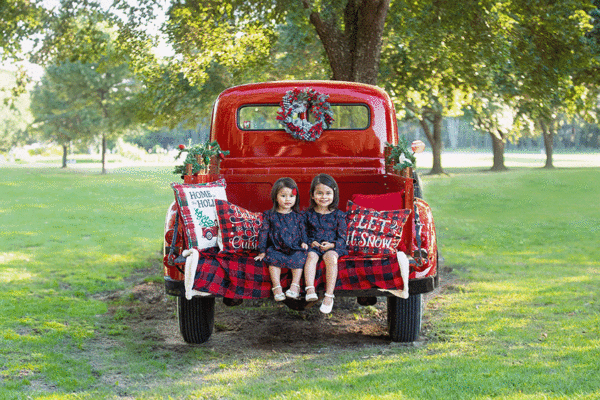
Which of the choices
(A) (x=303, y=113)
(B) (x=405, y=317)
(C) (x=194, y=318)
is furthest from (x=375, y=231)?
(A) (x=303, y=113)

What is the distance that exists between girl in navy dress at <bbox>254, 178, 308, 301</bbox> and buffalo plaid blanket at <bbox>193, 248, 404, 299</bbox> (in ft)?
0.25

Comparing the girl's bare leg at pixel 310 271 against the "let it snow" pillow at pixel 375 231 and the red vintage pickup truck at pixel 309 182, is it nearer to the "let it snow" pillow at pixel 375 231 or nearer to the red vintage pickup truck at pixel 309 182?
the red vintage pickup truck at pixel 309 182

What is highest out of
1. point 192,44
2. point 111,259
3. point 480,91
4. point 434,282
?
point 192,44

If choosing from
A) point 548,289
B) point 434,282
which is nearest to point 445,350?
point 434,282

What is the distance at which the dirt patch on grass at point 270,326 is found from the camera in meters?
5.71

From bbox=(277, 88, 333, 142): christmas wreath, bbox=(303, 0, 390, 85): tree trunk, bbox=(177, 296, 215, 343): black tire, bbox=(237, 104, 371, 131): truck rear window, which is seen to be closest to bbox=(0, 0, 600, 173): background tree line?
bbox=(303, 0, 390, 85): tree trunk

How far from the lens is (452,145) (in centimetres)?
9281

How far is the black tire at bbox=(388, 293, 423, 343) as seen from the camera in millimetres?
5434

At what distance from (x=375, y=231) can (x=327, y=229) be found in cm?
38

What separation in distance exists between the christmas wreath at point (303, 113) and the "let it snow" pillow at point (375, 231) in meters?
1.95

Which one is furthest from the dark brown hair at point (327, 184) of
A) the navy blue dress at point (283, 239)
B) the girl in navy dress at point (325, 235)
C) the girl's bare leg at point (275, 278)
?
the girl's bare leg at point (275, 278)

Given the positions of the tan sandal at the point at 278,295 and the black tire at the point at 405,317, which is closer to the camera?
the tan sandal at the point at 278,295

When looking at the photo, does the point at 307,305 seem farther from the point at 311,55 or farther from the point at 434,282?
the point at 311,55

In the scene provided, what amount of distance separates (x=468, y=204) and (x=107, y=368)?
17002 mm
